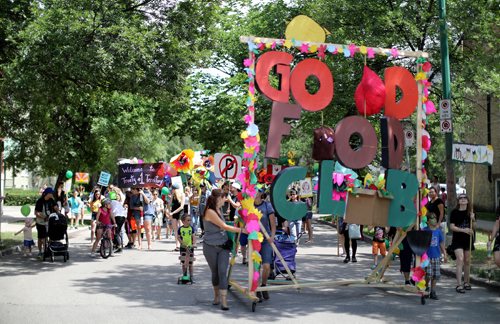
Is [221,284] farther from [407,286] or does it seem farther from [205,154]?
[205,154]

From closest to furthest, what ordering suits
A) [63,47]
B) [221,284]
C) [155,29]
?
[221,284]
[63,47]
[155,29]

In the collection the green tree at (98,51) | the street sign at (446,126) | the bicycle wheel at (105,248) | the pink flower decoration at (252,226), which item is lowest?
the bicycle wheel at (105,248)

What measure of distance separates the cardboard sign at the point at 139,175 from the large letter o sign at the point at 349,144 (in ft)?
48.0

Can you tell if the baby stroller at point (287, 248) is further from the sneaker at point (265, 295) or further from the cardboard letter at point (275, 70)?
the cardboard letter at point (275, 70)

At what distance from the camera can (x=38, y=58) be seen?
1461 centimetres

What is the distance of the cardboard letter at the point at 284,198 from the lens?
35.6 feet

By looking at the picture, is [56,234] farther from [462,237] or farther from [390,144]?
[462,237]

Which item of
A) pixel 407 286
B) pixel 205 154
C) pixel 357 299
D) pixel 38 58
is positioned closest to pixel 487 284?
pixel 407 286

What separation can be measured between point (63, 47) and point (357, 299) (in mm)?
7993

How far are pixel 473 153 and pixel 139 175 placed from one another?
14.2 meters

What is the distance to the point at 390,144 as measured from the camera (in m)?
11.7

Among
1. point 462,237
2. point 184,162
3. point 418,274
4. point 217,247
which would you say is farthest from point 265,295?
point 184,162

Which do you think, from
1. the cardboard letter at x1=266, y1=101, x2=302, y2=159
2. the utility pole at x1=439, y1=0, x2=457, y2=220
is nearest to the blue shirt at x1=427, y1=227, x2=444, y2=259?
the cardboard letter at x1=266, y1=101, x2=302, y2=159

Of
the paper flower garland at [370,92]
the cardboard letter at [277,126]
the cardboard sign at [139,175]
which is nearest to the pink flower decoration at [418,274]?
the paper flower garland at [370,92]
